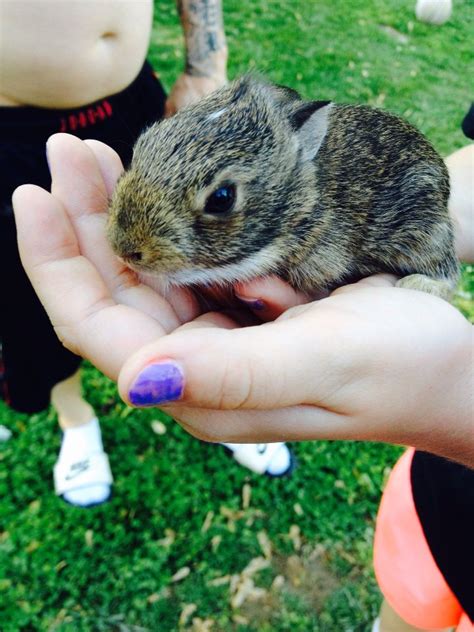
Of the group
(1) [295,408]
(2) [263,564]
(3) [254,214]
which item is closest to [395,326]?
(1) [295,408]

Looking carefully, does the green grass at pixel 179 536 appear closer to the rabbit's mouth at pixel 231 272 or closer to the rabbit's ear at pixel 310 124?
the rabbit's ear at pixel 310 124

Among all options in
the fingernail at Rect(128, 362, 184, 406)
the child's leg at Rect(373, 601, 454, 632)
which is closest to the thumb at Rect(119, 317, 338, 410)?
the fingernail at Rect(128, 362, 184, 406)

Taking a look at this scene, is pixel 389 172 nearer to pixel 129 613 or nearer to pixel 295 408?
pixel 295 408

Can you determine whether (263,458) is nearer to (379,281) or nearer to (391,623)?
(391,623)

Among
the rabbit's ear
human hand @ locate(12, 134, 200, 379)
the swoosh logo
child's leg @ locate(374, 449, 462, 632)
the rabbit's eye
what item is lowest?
the swoosh logo

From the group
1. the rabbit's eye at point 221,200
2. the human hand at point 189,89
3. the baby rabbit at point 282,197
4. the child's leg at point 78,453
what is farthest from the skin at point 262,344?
the child's leg at point 78,453

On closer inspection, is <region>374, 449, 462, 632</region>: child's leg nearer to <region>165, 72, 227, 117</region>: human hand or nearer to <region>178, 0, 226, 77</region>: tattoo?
<region>165, 72, 227, 117</region>: human hand
